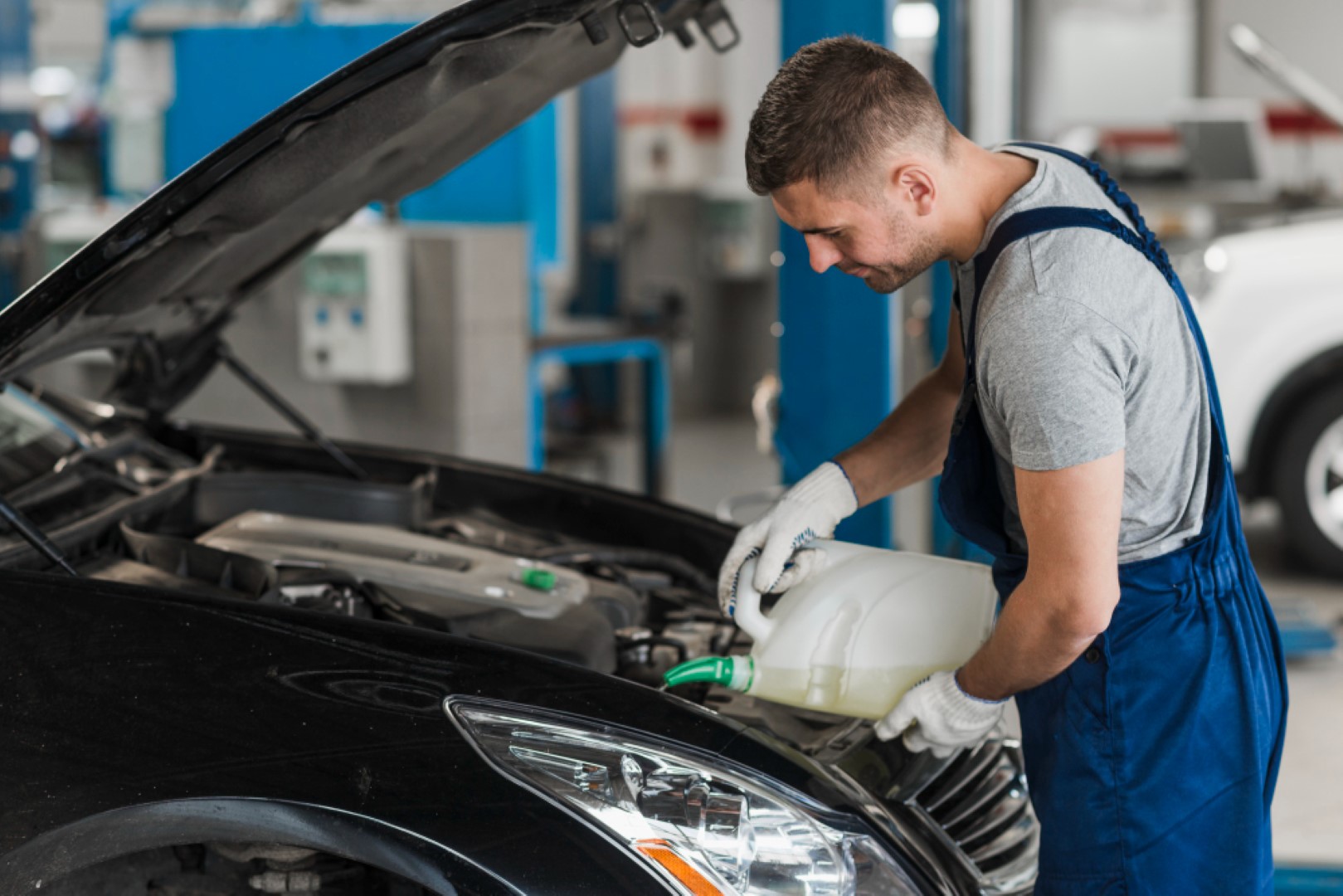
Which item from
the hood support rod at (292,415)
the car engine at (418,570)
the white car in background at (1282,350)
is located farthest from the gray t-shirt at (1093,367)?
the white car in background at (1282,350)

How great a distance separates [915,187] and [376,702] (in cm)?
81

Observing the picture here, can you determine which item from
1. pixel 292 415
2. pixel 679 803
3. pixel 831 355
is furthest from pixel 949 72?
pixel 679 803

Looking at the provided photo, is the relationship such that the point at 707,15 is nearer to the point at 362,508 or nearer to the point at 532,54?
the point at 532,54

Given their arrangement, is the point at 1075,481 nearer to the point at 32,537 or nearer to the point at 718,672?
the point at 718,672

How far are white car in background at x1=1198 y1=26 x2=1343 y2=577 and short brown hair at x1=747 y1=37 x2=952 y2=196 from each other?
144 inches

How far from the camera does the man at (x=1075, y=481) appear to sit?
1.50 meters

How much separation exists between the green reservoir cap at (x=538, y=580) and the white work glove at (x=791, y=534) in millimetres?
309

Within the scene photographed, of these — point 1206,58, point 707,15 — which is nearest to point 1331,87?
point 1206,58

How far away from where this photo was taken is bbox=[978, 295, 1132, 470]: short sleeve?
147cm

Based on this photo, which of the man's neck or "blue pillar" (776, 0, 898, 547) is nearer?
the man's neck

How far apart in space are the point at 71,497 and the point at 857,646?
123cm

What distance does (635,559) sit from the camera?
2465 millimetres

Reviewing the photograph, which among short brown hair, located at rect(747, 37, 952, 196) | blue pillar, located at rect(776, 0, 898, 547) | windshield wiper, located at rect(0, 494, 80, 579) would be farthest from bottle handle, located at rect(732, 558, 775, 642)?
blue pillar, located at rect(776, 0, 898, 547)

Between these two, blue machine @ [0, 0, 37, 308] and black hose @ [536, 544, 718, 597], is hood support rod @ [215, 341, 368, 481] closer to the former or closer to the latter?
black hose @ [536, 544, 718, 597]
